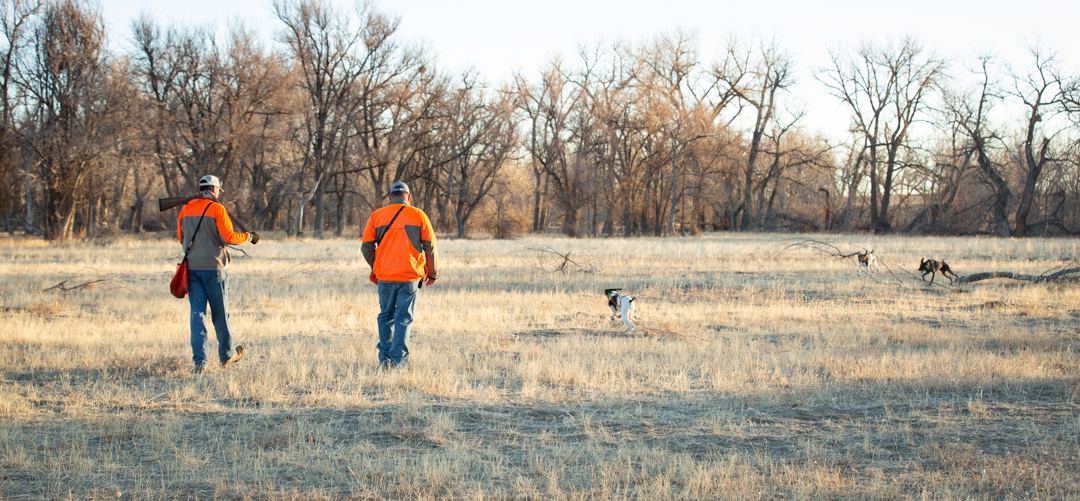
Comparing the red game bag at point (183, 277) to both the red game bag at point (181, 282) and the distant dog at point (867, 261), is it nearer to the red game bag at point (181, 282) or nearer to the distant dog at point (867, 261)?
the red game bag at point (181, 282)

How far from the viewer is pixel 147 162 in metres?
35.9

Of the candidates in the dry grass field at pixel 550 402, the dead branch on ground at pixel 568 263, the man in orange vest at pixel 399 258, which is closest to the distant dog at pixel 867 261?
the dry grass field at pixel 550 402

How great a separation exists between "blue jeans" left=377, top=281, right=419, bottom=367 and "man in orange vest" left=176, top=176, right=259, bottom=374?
4.55ft

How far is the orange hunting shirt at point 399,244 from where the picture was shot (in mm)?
6676

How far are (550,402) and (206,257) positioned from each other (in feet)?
11.9

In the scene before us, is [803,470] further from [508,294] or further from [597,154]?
[597,154]

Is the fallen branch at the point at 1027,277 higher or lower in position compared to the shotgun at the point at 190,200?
lower

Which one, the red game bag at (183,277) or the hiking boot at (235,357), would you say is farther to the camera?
the hiking boot at (235,357)

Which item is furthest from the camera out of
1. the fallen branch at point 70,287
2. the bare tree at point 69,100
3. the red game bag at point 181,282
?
the bare tree at point 69,100

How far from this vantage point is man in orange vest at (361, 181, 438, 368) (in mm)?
6684

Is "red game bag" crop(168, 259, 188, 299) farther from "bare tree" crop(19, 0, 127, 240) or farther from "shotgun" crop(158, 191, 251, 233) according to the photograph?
"bare tree" crop(19, 0, 127, 240)

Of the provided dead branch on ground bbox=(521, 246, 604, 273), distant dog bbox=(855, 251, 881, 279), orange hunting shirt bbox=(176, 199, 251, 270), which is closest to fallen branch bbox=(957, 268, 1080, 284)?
distant dog bbox=(855, 251, 881, 279)

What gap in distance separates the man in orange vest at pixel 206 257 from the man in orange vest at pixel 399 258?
1.17m

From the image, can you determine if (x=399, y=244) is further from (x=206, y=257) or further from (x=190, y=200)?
(x=190, y=200)
